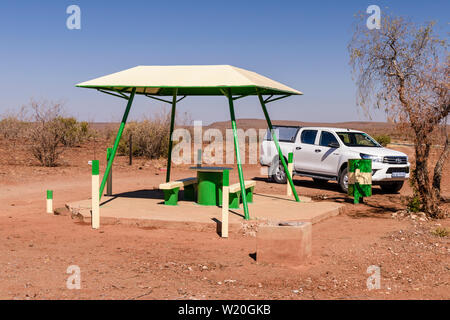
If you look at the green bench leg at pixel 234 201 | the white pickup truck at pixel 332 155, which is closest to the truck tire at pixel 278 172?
the white pickup truck at pixel 332 155

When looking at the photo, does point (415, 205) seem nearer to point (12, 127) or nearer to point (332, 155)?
point (332, 155)

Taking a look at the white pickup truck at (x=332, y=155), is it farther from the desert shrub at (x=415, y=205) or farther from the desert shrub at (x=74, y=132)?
the desert shrub at (x=74, y=132)

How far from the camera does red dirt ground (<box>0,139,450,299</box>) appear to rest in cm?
605

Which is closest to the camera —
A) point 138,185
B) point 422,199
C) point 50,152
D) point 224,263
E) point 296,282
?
point 296,282

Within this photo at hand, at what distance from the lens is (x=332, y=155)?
1559cm

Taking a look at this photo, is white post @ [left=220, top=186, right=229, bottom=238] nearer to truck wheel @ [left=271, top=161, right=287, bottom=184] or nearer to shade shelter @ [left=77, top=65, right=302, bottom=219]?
shade shelter @ [left=77, top=65, right=302, bottom=219]

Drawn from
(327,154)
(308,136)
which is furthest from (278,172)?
(327,154)

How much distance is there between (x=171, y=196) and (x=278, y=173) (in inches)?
273

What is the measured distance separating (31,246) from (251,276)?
3.53 metres

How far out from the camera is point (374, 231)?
9.69 meters

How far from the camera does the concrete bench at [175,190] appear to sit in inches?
430
